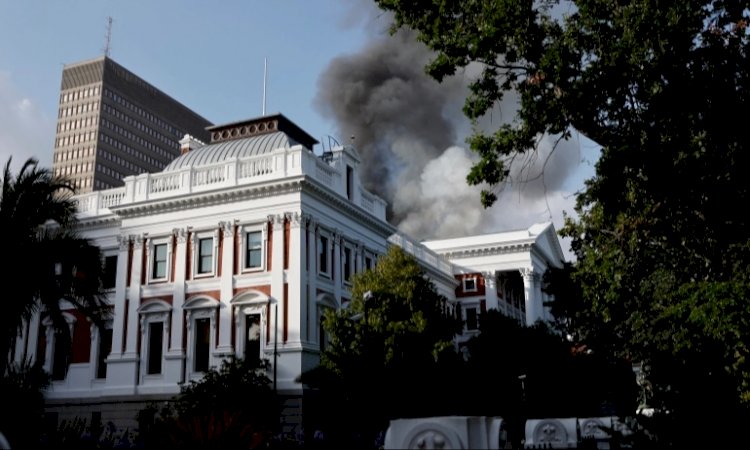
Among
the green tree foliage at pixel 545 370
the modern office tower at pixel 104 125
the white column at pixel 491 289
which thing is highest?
the modern office tower at pixel 104 125

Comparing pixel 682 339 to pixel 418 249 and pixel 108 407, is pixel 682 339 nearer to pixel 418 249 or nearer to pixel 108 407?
pixel 108 407

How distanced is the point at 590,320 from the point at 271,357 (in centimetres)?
1403

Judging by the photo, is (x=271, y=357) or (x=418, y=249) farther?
(x=418, y=249)

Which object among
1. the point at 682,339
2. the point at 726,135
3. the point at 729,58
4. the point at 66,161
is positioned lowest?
the point at 682,339

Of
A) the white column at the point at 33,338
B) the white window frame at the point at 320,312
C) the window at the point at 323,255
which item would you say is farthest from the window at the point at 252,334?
the white column at the point at 33,338

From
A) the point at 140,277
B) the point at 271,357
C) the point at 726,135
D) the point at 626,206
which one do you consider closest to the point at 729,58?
the point at 726,135

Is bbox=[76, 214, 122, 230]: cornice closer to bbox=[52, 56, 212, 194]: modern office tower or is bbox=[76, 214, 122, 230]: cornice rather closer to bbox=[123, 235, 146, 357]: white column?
bbox=[123, 235, 146, 357]: white column

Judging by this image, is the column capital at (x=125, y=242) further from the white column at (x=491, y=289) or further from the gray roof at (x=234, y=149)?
the white column at (x=491, y=289)

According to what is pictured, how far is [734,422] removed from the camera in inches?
390

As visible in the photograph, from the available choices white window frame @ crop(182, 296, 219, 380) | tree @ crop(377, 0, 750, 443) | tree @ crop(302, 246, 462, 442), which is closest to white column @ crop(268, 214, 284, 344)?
white window frame @ crop(182, 296, 219, 380)

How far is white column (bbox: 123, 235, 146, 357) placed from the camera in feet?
120

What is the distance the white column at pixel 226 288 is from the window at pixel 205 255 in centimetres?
89

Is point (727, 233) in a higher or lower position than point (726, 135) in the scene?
lower

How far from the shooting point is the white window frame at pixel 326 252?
36031 mm
